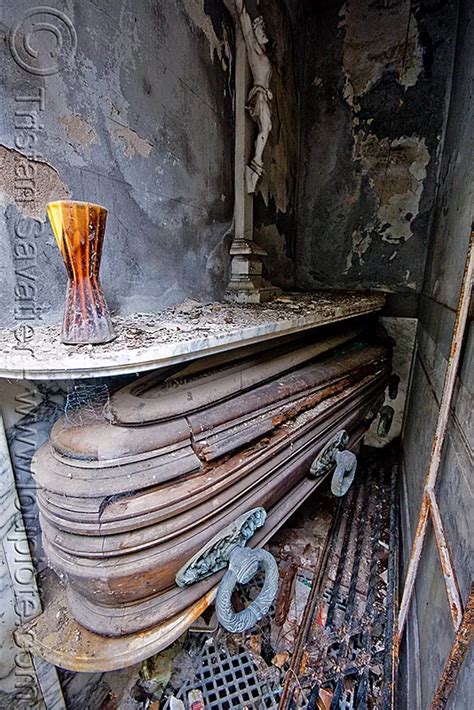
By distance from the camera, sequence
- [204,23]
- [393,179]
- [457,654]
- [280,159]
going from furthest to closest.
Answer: [393,179]
[280,159]
[204,23]
[457,654]

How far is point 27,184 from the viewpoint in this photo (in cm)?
85

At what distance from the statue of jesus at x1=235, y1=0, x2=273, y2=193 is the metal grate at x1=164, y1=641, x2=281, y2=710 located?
2.33 meters

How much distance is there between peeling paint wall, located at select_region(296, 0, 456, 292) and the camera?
238cm

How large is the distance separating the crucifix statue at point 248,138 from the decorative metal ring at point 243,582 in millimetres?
1194

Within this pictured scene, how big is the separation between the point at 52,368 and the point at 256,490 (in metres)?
0.77

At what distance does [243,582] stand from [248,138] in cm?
212

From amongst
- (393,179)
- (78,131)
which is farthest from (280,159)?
(78,131)

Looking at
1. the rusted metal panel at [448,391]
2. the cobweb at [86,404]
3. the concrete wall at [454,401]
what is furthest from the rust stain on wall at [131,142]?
the concrete wall at [454,401]

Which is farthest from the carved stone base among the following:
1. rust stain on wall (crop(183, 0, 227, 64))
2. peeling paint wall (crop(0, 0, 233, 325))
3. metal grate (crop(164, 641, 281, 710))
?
metal grate (crop(164, 641, 281, 710))

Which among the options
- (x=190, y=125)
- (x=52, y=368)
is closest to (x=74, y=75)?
(x=190, y=125)

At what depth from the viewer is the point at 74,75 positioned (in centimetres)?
90

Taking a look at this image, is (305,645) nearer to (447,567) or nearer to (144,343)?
(447,567)

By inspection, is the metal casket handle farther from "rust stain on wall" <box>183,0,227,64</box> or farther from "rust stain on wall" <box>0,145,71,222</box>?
"rust stain on wall" <box>183,0,227,64</box>

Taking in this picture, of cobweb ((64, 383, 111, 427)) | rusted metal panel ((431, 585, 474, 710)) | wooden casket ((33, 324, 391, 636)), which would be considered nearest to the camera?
rusted metal panel ((431, 585, 474, 710))
